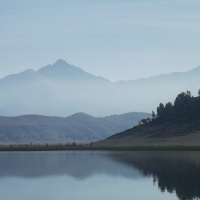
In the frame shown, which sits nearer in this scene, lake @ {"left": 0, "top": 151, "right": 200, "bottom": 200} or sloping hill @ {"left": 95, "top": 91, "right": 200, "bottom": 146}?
lake @ {"left": 0, "top": 151, "right": 200, "bottom": 200}

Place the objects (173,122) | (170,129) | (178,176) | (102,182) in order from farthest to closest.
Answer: (173,122), (170,129), (178,176), (102,182)

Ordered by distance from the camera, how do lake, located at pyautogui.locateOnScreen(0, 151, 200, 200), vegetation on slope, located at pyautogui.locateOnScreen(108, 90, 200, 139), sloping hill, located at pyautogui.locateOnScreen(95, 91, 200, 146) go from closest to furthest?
lake, located at pyautogui.locateOnScreen(0, 151, 200, 200) < sloping hill, located at pyautogui.locateOnScreen(95, 91, 200, 146) < vegetation on slope, located at pyautogui.locateOnScreen(108, 90, 200, 139)

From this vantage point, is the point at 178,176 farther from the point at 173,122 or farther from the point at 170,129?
the point at 173,122

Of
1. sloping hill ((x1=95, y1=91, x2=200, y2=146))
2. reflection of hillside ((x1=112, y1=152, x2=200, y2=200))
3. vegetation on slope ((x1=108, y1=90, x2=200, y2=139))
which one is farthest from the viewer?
vegetation on slope ((x1=108, y1=90, x2=200, y2=139))

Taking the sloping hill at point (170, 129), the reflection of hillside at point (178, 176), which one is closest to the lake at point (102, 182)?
the reflection of hillside at point (178, 176)

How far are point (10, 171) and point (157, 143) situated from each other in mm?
67977

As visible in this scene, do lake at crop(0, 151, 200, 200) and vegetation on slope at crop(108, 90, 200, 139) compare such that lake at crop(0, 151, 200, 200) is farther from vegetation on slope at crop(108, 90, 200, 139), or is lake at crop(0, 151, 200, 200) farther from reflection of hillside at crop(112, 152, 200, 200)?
vegetation on slope at crop(108, 90, 200, 139)

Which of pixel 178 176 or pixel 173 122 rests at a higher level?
pixel 173 122

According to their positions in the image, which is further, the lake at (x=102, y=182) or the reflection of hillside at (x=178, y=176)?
the reflection of hillside at (x=178, y=176)

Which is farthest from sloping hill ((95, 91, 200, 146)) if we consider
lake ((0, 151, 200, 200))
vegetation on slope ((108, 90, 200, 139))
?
lake ((0, 151, 200, 200))

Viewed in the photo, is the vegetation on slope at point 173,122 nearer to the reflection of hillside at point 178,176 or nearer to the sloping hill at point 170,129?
the sloping hill at point 170,129

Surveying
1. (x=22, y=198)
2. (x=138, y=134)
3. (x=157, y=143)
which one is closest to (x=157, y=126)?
(x=138, y=134)

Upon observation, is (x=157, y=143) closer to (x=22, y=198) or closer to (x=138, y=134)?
(x=138, y=134)

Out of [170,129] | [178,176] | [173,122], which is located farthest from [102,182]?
[173,122]
